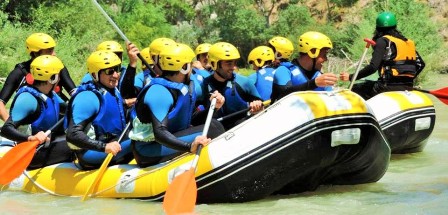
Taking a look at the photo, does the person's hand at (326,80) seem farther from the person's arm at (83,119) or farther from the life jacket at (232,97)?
the person's arm at (83,119)

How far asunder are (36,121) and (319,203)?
7.89ft

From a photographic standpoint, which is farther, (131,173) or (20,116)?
(20,116)

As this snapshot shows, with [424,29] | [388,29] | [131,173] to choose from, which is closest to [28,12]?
[424,29]

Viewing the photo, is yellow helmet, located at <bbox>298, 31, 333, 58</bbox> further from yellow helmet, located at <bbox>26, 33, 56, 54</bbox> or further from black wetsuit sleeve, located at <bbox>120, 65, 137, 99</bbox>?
yellow helmet, located at <bbox>26, 33, 56, 54</bbox>

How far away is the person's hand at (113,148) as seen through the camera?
18.9 feet

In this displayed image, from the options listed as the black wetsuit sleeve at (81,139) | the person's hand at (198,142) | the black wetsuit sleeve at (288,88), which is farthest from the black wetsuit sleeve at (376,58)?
the black wetsuit sleeve at (81,139)

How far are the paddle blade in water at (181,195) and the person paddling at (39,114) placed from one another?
1.47 m

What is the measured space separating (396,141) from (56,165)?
3522 millimetres

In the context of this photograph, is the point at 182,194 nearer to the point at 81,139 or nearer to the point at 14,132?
the point at 81,139

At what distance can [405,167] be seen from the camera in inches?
312

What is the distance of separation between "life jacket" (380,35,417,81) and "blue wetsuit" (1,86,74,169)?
355cm

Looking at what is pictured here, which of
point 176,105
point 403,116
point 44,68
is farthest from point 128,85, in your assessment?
point 403,116

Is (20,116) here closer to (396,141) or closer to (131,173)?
(131,173)

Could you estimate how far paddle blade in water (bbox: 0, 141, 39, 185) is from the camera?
20.7 feet
